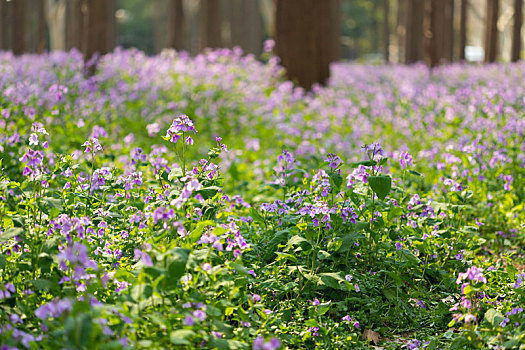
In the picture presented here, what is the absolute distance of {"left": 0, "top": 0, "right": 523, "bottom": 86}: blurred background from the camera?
1227cm

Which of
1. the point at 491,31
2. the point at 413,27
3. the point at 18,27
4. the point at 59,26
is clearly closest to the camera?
the point at 18,27

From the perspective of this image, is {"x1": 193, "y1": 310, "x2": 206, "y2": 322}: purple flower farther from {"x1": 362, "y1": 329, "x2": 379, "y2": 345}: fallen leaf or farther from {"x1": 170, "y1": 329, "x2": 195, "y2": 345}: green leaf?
{"x1": 362, "y1": 329, "x2": 379, "y2": 345}: fallen leaf

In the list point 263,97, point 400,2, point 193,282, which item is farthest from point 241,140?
point 400,2

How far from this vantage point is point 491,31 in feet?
74.2

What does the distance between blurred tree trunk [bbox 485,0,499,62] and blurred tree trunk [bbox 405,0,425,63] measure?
2587 millimetres

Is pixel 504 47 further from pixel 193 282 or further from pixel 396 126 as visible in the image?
pixel 193 282

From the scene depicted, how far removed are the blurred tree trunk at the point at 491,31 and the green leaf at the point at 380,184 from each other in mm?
20906

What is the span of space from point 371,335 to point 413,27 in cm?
2262

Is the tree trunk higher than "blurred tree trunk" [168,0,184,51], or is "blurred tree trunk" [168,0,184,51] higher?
the tree trunk

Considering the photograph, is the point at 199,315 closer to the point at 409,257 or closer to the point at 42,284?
the point at 42,284

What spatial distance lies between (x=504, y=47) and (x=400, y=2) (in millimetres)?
31575

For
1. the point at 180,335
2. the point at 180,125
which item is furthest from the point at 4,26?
the point at 180,335

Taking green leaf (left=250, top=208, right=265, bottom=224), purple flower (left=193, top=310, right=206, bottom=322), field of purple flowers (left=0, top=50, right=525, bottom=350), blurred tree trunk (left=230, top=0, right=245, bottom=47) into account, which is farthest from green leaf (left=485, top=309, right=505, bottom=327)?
blurred tree trunk (left=230, top=0, right=245, bottom=47)

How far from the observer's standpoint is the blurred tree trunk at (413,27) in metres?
24.2
